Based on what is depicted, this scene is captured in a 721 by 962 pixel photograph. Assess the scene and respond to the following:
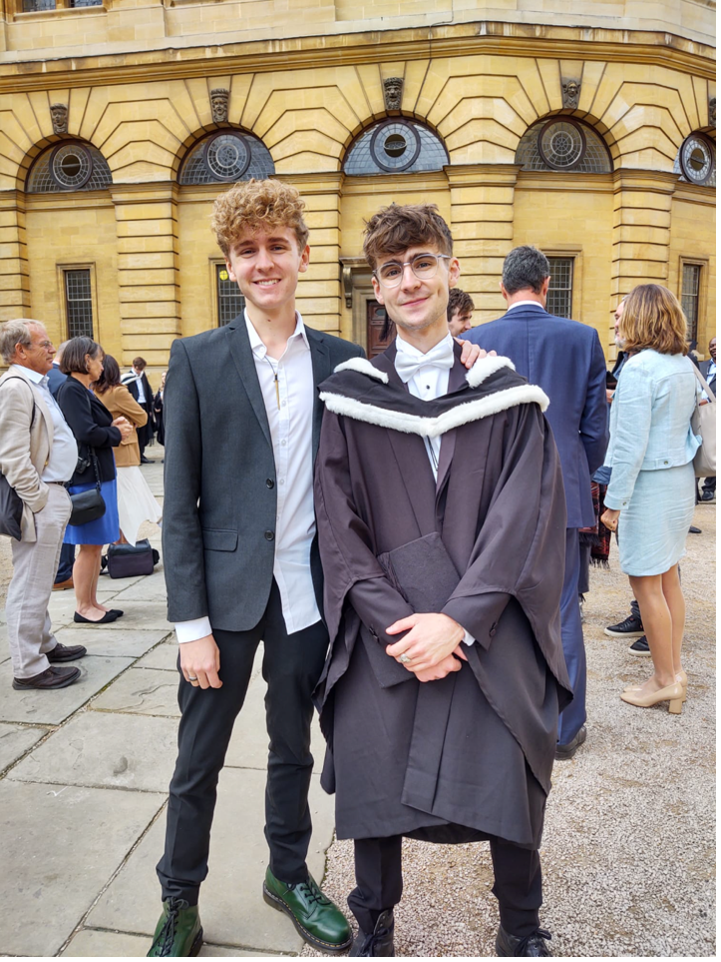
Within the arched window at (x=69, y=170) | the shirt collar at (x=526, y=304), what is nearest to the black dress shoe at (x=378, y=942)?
the shirt collar at (x=526, y=304)

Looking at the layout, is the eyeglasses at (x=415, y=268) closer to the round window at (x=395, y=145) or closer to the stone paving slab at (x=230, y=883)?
the stone paving slab at (x=230, y=883)

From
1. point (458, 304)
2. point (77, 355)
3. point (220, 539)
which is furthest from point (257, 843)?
point (77, 355)

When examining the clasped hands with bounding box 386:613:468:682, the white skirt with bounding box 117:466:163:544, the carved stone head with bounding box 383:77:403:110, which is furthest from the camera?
the carved stone head with bounding box 383:77:403:110

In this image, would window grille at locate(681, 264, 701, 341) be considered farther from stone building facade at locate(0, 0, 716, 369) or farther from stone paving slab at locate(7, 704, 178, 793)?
stone paving slab at locate(7, 704, 178, 793)

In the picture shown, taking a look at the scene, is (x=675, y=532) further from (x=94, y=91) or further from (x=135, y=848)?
(x=94, y=91)

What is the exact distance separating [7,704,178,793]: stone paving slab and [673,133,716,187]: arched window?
17.8 m

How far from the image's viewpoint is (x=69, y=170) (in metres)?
17.8

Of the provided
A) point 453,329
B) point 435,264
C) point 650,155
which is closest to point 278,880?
point 435,264

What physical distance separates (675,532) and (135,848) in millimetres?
3046

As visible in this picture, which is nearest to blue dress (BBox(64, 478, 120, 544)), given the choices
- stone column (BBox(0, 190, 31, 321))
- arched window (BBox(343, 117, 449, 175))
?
arched window (BBox(343, 117, 449, 175))

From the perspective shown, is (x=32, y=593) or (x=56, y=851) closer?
(x=56, y=851)

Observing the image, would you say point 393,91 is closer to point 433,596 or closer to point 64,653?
point 64,653

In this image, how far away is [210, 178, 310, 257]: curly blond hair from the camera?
81.7 inches

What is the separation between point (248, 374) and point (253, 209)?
0.48 meters
